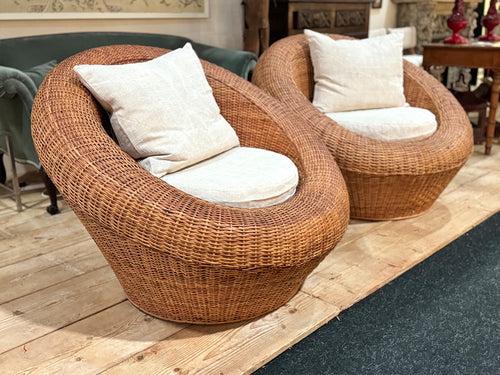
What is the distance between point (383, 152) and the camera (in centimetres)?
224

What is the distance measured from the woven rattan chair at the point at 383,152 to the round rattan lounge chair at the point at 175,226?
0.48 m

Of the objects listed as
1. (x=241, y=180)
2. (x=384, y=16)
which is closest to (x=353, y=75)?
(x=241, y=180)

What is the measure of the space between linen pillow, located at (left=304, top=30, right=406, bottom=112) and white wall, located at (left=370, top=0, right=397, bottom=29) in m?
3.28

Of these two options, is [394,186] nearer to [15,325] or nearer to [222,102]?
[222,102]

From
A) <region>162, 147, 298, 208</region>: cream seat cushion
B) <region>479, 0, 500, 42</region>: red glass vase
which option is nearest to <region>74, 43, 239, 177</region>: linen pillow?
<region>162, 147, 298, 208</region>: cream seat cushion

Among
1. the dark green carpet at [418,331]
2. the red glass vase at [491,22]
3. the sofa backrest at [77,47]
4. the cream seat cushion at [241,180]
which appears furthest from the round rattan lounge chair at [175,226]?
the red glass vase at [491,22]

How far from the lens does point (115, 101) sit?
172 cm

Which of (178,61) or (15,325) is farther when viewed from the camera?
(178,61)

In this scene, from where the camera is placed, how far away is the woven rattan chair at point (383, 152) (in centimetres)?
225

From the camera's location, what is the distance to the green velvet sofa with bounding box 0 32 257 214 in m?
2.42

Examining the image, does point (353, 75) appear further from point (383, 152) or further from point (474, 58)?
point (474, 58)

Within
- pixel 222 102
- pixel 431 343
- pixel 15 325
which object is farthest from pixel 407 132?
pixel 15 325

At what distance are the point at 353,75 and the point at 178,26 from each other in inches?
64.4

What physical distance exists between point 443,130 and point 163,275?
1634 millimetres
